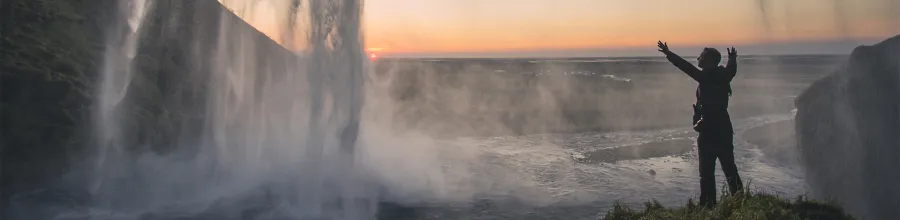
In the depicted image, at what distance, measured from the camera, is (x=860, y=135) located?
9.73 metres

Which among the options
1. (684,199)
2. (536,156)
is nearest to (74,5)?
(536,156)

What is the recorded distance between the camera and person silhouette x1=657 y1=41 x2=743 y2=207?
6.12 m

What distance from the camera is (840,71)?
36.0 ft

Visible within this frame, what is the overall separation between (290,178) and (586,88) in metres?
36.7

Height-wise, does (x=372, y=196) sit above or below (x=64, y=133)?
below

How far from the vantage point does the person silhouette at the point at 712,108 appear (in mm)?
6125

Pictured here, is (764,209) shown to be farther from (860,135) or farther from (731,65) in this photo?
(860,135)

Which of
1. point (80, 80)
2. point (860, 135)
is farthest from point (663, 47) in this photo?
point (80, 80)

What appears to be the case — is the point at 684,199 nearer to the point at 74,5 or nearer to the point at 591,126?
the point at 591,126

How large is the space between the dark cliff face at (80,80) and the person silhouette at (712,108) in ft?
Result: 36.9

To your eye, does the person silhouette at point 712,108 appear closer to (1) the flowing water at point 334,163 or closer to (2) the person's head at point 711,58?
(2) the person's head at point 711,58

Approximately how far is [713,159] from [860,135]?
5.12 meters

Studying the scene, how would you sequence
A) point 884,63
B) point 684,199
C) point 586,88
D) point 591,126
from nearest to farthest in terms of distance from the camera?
point 884,63 → point 684,199 → point 591,126 → point 586,88

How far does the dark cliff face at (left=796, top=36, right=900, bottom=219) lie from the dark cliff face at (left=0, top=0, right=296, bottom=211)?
12.5m
